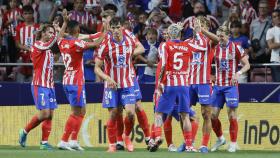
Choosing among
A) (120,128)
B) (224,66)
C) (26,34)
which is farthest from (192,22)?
(120,128)

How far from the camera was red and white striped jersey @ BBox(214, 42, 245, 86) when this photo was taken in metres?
21.1

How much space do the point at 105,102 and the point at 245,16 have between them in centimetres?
655

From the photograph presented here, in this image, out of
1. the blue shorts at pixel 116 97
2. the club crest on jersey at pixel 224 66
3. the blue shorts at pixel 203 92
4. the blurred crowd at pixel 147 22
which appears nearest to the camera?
the blue shorts at pixel 116 97

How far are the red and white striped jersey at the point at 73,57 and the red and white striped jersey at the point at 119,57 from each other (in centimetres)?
68

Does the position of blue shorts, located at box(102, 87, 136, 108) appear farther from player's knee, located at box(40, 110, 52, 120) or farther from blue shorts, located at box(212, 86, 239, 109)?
blue shorts, located at box(212, 86, 239, 109)

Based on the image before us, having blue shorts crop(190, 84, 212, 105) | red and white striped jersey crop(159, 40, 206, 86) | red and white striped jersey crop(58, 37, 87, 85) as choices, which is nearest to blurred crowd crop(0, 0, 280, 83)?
blue shorts crop(190, 84, 212, 105)

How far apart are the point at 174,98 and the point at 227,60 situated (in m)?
2.13

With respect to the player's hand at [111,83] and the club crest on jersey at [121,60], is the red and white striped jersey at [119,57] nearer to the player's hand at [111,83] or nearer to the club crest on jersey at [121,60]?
the club crest on jersey at [121,60]

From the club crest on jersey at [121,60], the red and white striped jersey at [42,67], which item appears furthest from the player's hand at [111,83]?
the red and white striped jersey at [42,67]

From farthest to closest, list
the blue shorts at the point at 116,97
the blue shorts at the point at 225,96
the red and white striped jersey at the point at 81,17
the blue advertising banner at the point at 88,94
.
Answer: the red and white striped jersey at the point at 81,17 → the blue advertising banner at the point at 88,94 → the blue shorts at the point at 225,96 → the blue shorts at the point at 116,97

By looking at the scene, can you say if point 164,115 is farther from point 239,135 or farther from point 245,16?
point 245,16

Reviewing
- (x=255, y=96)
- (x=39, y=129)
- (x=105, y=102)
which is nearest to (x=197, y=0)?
(x=255, y=96)

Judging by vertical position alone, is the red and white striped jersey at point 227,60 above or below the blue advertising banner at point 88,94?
above

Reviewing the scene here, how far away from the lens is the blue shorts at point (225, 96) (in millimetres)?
21125
